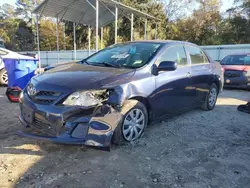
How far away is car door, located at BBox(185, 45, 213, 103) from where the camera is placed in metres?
4.71

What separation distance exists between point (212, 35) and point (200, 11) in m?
3.29

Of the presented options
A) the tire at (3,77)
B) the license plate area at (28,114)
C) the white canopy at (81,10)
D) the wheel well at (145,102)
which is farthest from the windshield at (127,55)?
the white canopy at (81,10)

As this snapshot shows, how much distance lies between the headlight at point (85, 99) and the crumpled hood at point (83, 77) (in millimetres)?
75

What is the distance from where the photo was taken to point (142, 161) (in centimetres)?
302

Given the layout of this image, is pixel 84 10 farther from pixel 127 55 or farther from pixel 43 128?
pixel 43 128

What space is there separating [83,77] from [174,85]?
1.66 m

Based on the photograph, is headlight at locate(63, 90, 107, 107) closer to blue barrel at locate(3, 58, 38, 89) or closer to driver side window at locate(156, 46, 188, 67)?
driver side window at locate(156, 46, 188, 67)

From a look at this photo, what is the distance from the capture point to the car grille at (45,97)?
2.95m

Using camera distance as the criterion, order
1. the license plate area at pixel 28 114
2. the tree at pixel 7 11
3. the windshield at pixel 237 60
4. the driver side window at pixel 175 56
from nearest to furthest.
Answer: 1. the license plate area at pixel 28 114
2. the driver side window at pixel 175 56
3. the windshield at pixel 237 60
4. the tree at pixel 7 11

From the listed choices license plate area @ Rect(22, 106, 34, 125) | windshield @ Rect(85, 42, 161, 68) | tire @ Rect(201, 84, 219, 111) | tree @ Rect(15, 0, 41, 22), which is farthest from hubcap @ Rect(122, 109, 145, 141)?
tree @ Rect(15, 0, 41, 22)

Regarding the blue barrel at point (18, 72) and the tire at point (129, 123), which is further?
the blue barrel at point (18, 72)

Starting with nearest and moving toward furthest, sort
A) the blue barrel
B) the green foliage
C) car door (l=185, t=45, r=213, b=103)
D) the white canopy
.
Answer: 1. car door (l=185, t=45, r=213, b=103)
2. the blue barrel
3. the white canopy
4. the green foliage

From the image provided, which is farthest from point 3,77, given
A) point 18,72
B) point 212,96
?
point 212,96

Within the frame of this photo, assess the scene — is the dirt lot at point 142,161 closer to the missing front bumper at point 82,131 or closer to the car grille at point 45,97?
the missing front bumper at point 82,131
